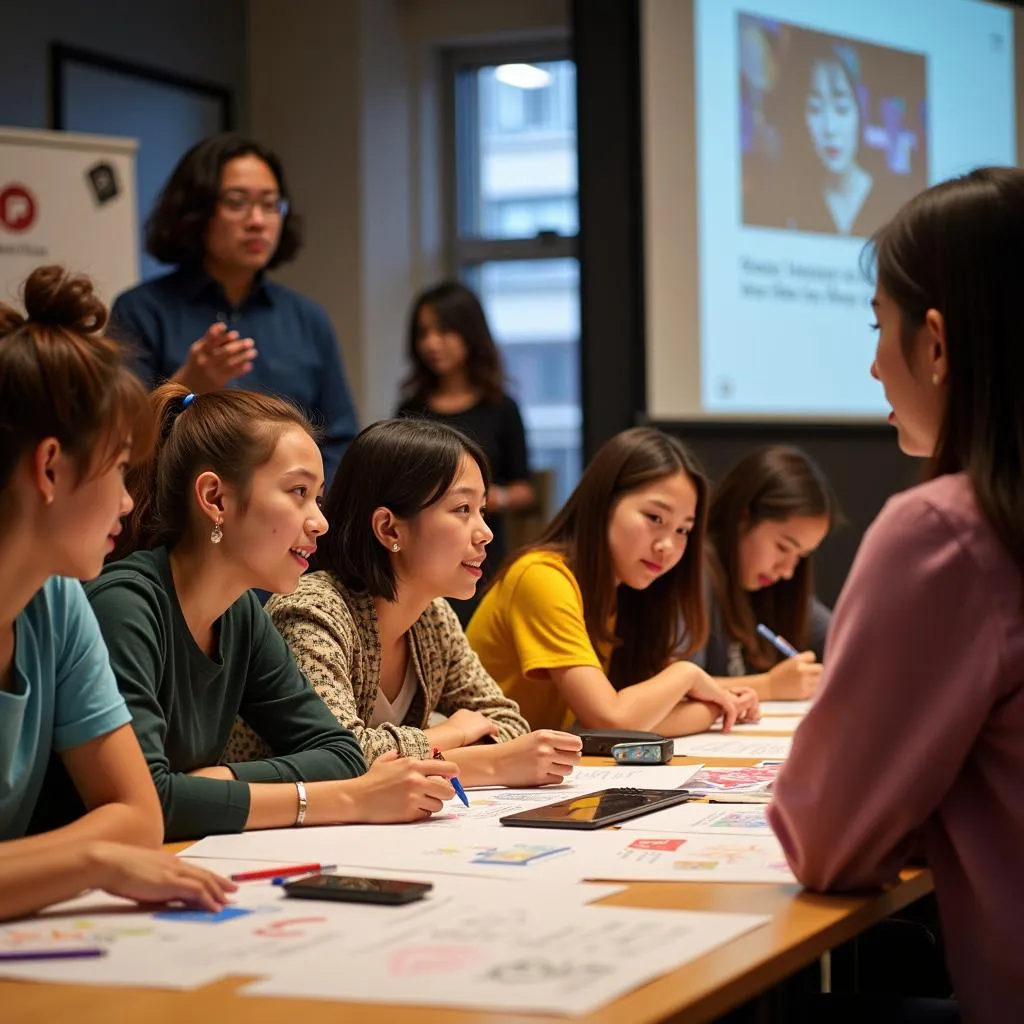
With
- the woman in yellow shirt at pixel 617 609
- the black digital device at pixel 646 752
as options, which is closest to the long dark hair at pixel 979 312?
the black digital device at pixel 646 752

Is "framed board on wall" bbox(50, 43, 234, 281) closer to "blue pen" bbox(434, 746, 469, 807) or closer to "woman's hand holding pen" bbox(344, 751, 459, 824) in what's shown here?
"blue pen" bbox(434, 746, 469, 807)

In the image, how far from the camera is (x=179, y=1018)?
99 cm

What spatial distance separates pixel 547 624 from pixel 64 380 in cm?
137

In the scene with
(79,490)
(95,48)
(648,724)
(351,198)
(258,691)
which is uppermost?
(95,48)

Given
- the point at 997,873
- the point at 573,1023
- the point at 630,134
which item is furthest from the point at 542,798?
the point at 630,134

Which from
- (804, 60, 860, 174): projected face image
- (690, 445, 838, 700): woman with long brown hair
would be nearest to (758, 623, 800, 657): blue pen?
(690, 445, 838, 700): woman with long brown hair

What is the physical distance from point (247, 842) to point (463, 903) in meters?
0.39

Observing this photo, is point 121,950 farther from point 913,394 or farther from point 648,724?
point 648,724

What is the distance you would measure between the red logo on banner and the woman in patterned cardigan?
8.15 feet

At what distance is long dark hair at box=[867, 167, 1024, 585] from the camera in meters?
1.29

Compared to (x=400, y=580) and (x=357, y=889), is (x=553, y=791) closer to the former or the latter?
(x=400, y=580)

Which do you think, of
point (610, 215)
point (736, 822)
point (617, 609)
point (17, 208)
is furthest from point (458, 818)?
point (610, 215)

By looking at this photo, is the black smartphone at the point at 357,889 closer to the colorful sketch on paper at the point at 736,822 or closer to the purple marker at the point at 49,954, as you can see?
the purple marker at the point at 49,954

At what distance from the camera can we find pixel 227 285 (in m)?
3.30
